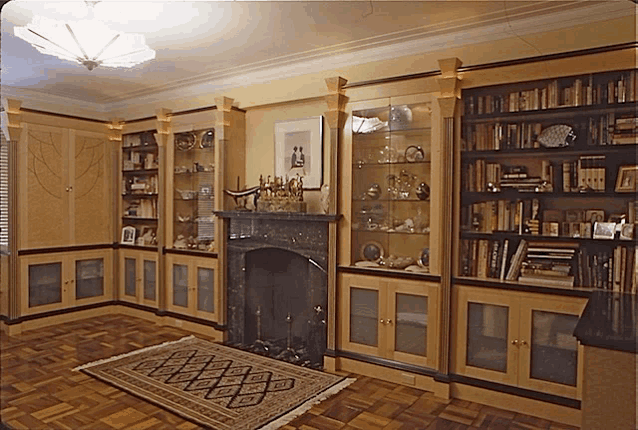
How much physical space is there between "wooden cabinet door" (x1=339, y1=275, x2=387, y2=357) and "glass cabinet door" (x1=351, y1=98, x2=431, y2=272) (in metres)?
0.18

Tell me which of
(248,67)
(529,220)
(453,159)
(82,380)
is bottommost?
(82,380)

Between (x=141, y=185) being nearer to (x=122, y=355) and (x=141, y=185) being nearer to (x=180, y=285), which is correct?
(x=180, y=285)

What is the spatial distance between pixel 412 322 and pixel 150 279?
11.0 ft

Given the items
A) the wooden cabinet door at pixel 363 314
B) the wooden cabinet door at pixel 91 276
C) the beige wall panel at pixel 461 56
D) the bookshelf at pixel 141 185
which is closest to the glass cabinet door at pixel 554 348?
the wooden cabinet door at pixel 363 314

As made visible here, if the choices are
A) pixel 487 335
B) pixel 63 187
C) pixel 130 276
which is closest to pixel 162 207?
pixel 130 276

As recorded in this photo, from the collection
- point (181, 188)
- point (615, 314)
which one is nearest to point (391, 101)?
point (615, 314)

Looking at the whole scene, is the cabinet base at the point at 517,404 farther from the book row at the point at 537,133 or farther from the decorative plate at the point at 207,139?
the decorative plate at the point at 207,139

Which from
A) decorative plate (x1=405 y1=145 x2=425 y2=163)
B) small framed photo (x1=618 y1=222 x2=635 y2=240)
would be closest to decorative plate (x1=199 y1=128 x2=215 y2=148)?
decorative plate (x1=405 y1=145 x2=425 y2=163)

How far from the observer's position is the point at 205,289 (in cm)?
520

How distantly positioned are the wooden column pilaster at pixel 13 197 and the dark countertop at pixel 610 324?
5.36 m

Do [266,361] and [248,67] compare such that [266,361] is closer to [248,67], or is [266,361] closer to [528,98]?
[248,67]

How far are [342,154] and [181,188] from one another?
87.7 inches

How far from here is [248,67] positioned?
4602 mm

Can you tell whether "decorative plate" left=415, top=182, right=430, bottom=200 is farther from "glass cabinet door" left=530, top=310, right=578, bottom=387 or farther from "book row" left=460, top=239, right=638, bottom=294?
"glass cabinet door" left=530, top=310, right=578, bottom=387
